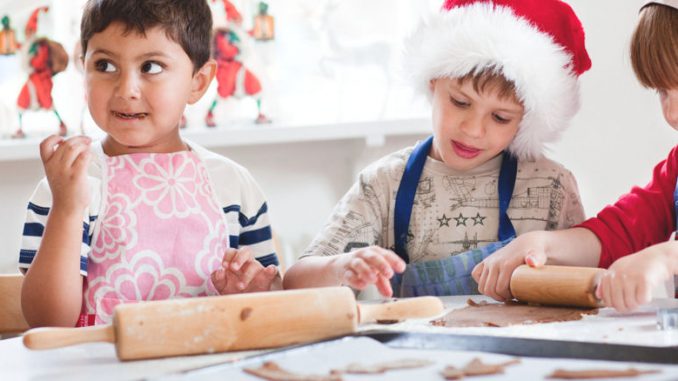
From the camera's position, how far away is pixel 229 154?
8.13 feet

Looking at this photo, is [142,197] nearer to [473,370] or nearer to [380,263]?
[380,263]

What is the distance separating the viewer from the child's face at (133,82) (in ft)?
4.30

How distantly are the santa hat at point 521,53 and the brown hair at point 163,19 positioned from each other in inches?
15.6

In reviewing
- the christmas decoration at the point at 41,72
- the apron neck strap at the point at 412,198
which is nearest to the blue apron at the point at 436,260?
the apron neck strap at the point at 412,198

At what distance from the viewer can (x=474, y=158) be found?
4.95 ft

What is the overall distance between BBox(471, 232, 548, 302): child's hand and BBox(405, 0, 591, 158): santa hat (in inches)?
10.1

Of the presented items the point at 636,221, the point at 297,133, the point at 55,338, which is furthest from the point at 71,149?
the point at 297,133

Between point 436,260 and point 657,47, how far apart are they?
0.48 metres

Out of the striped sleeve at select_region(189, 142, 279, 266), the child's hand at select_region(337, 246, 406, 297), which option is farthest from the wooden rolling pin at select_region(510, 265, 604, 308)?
the striped sleeve at select_region(189, 142, 279, 266)

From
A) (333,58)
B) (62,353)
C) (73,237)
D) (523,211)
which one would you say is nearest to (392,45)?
(333,58)

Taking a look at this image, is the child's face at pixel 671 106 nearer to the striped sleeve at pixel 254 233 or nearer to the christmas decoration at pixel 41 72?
the striped sleeve at pixel 254 233

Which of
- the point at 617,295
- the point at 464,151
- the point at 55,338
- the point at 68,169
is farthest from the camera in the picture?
the point at 464,151

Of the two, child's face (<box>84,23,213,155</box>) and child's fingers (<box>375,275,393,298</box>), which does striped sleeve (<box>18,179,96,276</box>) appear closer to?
child's face (<box>84,23,213,155</box>)

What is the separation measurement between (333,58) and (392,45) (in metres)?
0.17
